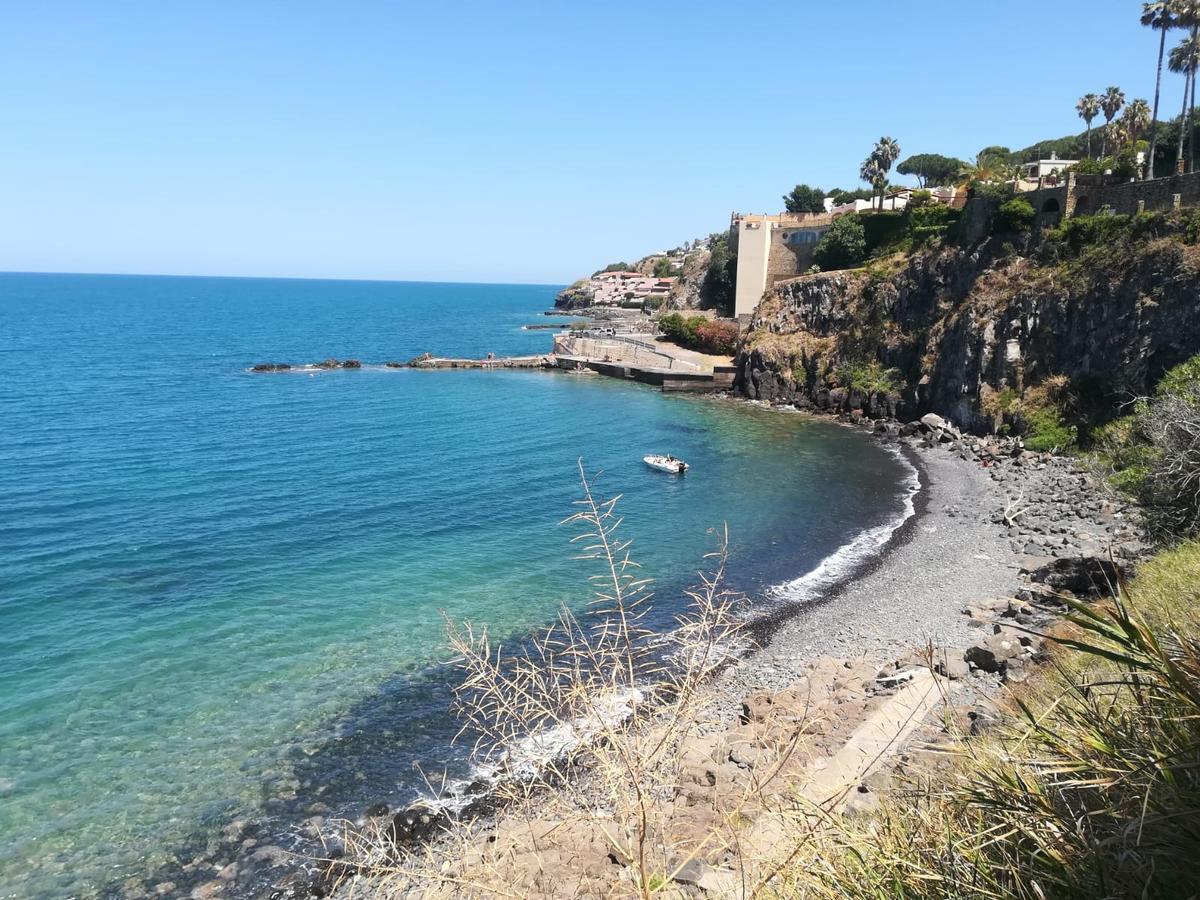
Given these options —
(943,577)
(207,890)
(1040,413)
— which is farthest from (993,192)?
(207,890)

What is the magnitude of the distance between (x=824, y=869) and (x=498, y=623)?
18.5m

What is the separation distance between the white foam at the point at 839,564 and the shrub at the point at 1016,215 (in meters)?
24.8

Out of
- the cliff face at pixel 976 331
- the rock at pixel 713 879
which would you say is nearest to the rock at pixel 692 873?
the rock at pixel 713 879

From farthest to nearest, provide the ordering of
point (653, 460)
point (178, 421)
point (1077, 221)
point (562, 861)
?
point (178, 421) < point (1077, 221) < point (653, 460) < point (562, 861)

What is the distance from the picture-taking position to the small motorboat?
135 feet

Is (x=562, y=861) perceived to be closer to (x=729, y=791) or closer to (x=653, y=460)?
(x=729, y=791)

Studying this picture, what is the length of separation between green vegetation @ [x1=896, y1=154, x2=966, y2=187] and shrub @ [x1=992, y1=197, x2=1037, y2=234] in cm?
4303

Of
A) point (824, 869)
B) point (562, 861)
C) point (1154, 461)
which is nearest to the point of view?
point (824, 869)

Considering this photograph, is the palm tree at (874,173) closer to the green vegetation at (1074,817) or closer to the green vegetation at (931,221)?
the green vegetation at (931,221)

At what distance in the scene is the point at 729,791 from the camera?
1464 cm

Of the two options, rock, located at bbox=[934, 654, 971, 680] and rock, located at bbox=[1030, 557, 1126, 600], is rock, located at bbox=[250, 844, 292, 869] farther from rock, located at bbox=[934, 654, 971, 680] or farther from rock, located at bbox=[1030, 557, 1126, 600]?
rock, located at bbox=[1030, 557, 1126, 600]

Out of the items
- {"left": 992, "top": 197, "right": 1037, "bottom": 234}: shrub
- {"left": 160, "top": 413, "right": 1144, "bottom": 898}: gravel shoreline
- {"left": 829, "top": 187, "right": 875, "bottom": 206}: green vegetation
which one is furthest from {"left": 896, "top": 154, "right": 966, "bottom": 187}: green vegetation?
{"left": 160, "top": 413, "right": 1144, "bottom": 898}: gravel shoreline

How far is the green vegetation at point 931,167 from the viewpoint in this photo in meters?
91.6

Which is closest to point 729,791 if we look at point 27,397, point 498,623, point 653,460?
point 498,623
